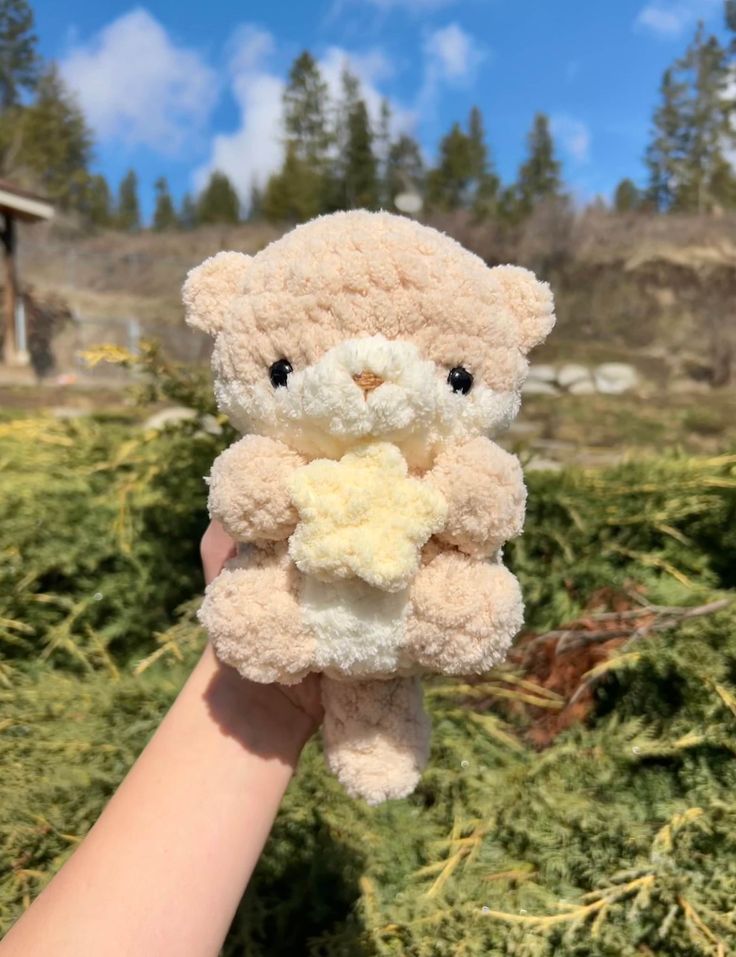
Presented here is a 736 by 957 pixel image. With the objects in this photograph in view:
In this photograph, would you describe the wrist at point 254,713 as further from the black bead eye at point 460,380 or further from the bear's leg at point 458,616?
the black bead eye at point 460,380

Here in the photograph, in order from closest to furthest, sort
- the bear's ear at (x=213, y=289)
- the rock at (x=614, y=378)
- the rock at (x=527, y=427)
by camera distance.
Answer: the bear's ear at (x=213, y=289)
the rock at (x=527, y=427)
the rock at (x=614, y=378)

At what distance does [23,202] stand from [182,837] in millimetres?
9652

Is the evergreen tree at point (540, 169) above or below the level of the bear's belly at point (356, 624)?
above

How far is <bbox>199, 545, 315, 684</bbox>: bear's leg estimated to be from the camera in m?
0.57

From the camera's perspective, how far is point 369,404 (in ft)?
1.70

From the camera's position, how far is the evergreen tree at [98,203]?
2922 cm

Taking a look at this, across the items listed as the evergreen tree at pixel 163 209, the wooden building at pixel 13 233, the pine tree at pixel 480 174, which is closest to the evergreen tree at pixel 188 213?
the evergreen tree at pixel 163 209

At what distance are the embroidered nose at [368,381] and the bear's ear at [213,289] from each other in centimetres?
16

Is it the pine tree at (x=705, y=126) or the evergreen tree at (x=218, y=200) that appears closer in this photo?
the pine tree at (x=705, y=126)

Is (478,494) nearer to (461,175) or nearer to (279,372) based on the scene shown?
(279,372)


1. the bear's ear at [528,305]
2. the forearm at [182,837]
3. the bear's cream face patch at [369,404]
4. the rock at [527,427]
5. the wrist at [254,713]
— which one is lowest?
the rock at [527,427]

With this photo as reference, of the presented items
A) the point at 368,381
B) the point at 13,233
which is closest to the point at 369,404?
the point at 368,381

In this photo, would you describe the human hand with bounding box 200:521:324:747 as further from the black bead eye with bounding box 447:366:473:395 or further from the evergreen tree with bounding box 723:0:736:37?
the evergreen tree with bounding box 723:0:736:37

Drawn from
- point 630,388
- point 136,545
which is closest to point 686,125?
point 630,388
